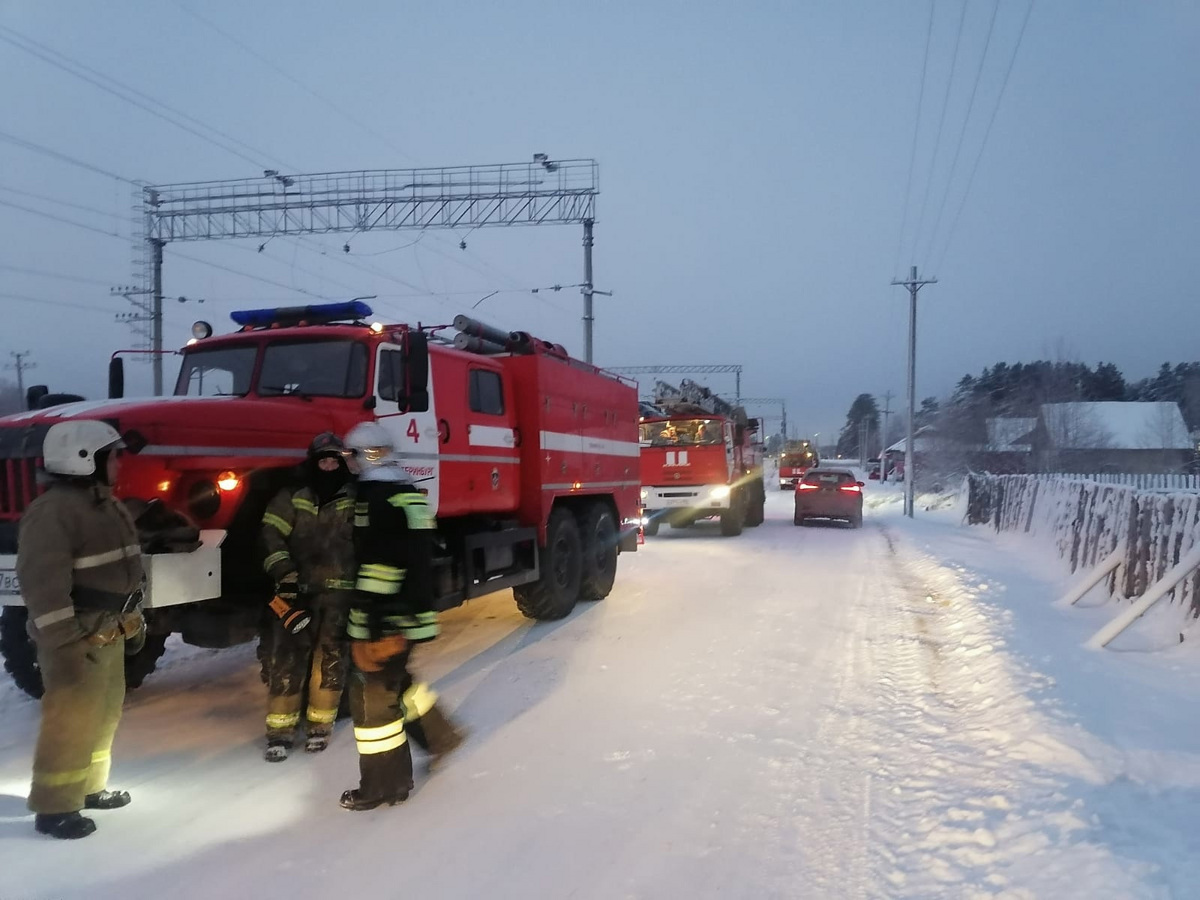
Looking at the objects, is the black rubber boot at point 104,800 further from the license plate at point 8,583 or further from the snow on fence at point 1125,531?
the snow on fence at point 1125,531

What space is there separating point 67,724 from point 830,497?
19243mm

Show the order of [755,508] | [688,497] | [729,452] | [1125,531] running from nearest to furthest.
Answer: [1125,531], [688,497], [729,452], [755,508]

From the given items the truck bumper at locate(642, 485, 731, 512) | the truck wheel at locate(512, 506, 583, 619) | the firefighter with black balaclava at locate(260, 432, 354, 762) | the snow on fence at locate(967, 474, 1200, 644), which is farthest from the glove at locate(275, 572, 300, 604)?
the truck bumper at locate(642, 485, 731, 512)

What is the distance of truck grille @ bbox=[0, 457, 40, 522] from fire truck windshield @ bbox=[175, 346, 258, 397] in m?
1.74

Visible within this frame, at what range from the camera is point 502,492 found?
8.38 metres

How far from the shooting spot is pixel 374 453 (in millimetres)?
4793

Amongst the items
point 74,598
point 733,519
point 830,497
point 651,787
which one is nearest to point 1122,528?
point 651,787

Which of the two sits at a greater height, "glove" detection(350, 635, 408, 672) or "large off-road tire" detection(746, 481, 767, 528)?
"glove" detection(350, 635, 408, 672)

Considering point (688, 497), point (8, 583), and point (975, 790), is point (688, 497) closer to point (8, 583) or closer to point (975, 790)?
point (975, 790)

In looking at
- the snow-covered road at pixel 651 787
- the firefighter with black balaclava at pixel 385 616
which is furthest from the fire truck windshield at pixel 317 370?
the snow-covered road at pixel 651 787

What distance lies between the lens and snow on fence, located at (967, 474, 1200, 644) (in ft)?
25.8

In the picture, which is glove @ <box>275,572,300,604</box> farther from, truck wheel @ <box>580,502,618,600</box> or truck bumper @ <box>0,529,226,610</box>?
truck wheel @ <box>580,502,618,600</box>

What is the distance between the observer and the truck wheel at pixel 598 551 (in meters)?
10.2

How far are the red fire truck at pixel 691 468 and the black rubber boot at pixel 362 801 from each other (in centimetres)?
1405
